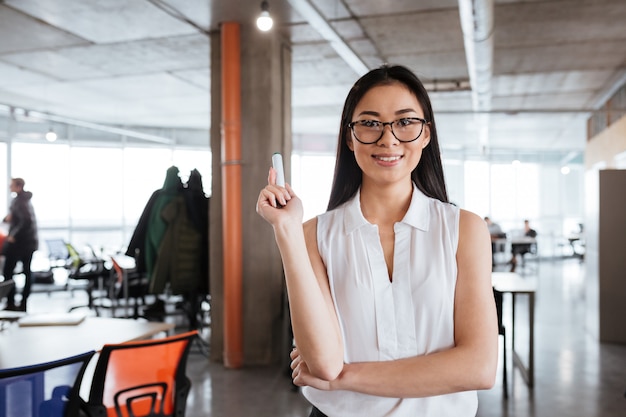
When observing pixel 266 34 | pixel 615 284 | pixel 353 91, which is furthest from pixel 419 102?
pixel 615 284

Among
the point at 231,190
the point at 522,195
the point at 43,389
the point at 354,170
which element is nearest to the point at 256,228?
the point at 231,190

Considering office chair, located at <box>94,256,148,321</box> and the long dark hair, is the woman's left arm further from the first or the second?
office chair, located at <box>94,256,148,321</box>

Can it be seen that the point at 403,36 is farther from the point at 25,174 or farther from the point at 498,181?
the point at 498,181

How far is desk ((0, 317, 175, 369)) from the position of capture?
2.62 meters

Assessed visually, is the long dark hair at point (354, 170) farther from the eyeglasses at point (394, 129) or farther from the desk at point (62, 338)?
the desk at point (62, 338)

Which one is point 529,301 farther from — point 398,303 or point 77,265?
point 77,265

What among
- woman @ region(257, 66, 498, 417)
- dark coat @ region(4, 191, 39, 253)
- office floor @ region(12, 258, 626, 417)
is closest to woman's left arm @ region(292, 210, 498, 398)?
woman @ region(257, 66, 498, 417)

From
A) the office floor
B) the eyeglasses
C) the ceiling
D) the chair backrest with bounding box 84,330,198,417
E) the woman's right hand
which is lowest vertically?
the office floor

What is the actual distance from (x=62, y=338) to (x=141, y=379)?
778 millimetres

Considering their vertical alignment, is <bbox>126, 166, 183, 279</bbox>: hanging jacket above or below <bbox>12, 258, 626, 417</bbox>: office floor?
above

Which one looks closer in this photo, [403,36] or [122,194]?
[403,36]

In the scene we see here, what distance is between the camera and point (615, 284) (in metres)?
6.61

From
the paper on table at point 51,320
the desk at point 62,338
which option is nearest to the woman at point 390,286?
the desk at point 62,338

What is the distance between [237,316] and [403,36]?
3.80 meters
